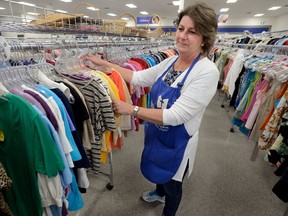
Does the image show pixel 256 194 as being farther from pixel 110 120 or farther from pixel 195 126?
pixel 110 120

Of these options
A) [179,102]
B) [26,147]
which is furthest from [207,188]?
[26,147]

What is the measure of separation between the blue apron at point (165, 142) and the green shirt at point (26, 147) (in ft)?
2.25

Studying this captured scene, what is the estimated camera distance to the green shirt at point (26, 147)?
2.53ft

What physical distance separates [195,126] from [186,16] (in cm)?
70

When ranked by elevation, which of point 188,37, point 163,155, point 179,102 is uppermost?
point 188,37

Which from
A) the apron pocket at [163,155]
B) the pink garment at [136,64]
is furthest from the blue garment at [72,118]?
the pink garment at [136,64]

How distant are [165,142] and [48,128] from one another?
0.76m

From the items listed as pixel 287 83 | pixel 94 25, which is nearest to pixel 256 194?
pixel 287 83

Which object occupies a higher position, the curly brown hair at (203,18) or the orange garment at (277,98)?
the curly brown hair at (203,18)

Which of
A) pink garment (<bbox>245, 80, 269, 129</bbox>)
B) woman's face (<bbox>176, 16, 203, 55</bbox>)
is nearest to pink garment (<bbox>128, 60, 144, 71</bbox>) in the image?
woman's face (<bbox>176, 16, 203, 55</bbox>)

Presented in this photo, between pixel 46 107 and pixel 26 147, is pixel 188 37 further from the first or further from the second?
pixel 26 147

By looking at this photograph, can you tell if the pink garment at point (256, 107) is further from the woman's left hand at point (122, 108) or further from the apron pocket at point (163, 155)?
the woman's left hand at point (122, 108)

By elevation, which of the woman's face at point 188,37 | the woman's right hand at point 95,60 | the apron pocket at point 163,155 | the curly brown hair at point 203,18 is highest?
the curly brown hair at point 203,18

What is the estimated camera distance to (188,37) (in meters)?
Result: 1.16
